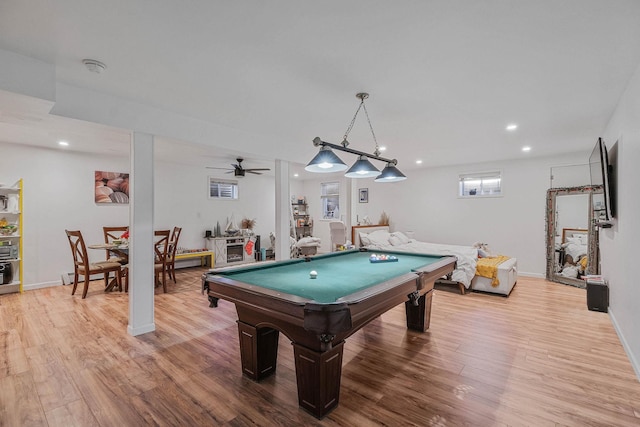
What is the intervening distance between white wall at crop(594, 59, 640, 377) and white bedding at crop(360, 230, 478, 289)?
1.69 m

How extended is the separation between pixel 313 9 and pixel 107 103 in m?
2.50

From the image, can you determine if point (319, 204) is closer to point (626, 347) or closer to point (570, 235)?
point (570, 235)

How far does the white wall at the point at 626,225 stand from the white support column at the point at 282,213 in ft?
12.9

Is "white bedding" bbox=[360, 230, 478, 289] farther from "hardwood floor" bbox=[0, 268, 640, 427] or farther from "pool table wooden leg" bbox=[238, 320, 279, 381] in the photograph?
"pool table wooden leg" bbox=[238, 320, 279, 381]

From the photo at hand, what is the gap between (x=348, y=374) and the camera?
2473mm

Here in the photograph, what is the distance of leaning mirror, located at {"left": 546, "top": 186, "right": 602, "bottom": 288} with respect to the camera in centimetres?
534

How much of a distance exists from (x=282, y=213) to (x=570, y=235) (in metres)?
5.46

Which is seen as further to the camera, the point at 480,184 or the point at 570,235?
the point at 480,184

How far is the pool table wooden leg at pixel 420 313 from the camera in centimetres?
329

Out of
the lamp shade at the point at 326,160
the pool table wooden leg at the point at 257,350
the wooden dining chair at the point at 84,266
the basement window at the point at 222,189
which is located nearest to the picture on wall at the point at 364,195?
the basement window at the point at 222,189

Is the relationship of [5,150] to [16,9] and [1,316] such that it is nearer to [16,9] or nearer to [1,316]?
[1,316]

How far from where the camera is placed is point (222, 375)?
245 cm

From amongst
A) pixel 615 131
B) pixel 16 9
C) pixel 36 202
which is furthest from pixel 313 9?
pixel 36 202

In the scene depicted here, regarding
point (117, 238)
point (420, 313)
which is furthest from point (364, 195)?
point (117, 238)
